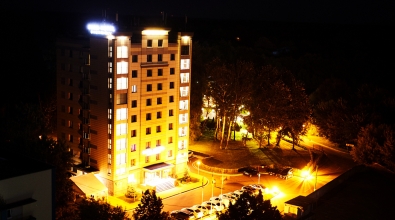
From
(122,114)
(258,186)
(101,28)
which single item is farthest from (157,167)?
(101,28)

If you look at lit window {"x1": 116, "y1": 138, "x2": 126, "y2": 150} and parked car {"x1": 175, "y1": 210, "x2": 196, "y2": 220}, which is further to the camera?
lit window {"x1": 116, "y1": 138, "x2": 126, "y2": 150}

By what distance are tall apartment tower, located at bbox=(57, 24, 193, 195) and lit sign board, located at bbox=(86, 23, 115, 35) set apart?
394 millimetres

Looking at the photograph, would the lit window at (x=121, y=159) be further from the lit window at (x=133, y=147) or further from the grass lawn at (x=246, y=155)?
the grass lawn at (x=246, y=155)

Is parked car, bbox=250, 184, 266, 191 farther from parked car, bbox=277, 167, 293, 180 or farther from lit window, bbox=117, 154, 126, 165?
lit window, bbox=117, 154, 126, 165

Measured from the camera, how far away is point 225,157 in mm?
64500

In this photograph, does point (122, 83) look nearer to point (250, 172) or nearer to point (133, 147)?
point (133, 147)

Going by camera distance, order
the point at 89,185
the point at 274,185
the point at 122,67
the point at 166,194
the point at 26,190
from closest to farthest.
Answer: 1. the point at 26,190
2. the point at 89,185
3. the point at 122,67
4. the point at 166,194
5. the point at 274,185

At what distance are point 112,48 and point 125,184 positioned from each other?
1380cm

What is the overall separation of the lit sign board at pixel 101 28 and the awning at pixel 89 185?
14332mm

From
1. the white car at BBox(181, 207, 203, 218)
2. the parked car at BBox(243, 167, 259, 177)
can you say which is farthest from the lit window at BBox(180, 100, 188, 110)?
the white car at BBox(181, 207, 203, 218)

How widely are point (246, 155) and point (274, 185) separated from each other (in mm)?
10794

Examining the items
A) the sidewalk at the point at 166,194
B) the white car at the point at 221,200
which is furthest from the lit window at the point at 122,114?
the white car at the point at 221,200

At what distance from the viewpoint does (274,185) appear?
2180 inches

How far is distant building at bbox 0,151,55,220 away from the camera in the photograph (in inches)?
1046
